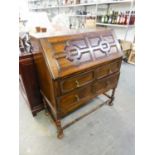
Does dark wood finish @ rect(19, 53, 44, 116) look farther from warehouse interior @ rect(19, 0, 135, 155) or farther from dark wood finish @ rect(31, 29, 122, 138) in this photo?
dark wood finish @ rect(31, 29, 122, 138)

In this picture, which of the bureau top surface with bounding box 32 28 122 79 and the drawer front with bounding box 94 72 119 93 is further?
the drawer front with bounding box 94 72 119 93

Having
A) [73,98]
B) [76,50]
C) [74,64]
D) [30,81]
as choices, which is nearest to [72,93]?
[73,98]

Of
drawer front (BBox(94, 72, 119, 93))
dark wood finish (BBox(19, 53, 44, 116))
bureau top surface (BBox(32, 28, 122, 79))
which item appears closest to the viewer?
bureau top surface (BBox(32, 28, 122, 79))

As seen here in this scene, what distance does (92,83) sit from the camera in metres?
1.34

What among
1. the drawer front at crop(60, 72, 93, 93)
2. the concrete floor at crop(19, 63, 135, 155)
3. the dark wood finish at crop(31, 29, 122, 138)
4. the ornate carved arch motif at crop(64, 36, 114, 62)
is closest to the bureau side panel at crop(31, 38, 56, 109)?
the dark wood finish at crop(31, 29, 122, 138)

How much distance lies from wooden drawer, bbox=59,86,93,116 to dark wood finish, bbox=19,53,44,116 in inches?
20.2

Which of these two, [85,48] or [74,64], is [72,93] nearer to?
[74,64]

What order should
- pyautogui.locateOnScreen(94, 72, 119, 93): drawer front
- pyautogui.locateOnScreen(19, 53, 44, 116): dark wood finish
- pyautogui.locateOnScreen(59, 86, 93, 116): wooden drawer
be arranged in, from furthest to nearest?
pyautogui.locateOnScreen(94, 72, 119, 93): drawer front
pyautogui.locateOnScreen(19, 53, 44, 116): dark wood finish
pyautogui.locateOnScreen(59, 86, 93, 116): wooden drawer

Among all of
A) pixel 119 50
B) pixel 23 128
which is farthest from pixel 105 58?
pixel 23 128

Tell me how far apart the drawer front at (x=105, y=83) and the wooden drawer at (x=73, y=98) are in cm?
10

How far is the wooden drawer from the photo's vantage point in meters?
1.20

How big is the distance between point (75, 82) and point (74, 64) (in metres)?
0.17

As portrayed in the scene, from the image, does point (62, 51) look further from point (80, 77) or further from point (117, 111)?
point (117, 111)
